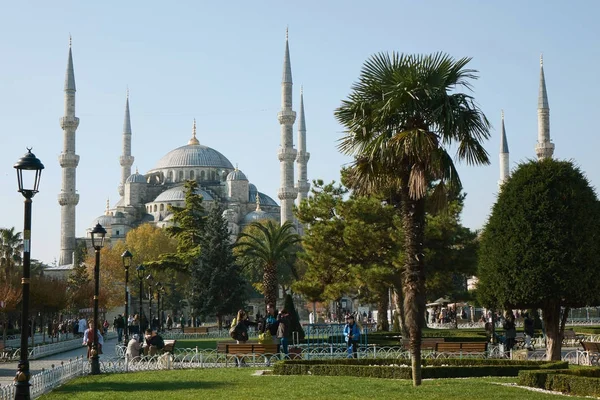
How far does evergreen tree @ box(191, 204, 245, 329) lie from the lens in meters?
41.7

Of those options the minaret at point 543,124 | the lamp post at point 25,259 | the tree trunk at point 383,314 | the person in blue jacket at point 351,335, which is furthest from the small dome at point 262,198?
the lamp post at point 25,259

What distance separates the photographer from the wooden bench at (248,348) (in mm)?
17547

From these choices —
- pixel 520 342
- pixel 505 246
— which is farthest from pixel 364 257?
pixel 505 246

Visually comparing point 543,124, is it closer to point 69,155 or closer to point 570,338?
point 69,155

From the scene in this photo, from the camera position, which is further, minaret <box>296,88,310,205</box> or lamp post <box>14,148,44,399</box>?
minaret <box>296,88,310,205</box>

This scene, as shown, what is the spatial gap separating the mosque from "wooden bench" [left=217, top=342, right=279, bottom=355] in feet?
157

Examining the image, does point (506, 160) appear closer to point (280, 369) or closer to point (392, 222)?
point (392, 222)

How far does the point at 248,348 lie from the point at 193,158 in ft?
262

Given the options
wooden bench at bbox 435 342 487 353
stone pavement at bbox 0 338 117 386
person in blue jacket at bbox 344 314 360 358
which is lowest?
stone pavement at bbox 0 338 117 386

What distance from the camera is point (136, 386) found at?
13062mm

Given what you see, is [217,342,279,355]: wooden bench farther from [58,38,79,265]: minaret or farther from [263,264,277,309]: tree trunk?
[58,38,79,265]: minaret

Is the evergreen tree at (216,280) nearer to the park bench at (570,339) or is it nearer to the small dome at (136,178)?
the park bench at (570,339)

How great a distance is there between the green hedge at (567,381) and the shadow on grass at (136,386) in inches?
161

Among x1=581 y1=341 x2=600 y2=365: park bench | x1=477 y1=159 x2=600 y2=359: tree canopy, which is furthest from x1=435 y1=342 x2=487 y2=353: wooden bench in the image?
x1=581 y1=341 x2=600 y2=365: park bench
